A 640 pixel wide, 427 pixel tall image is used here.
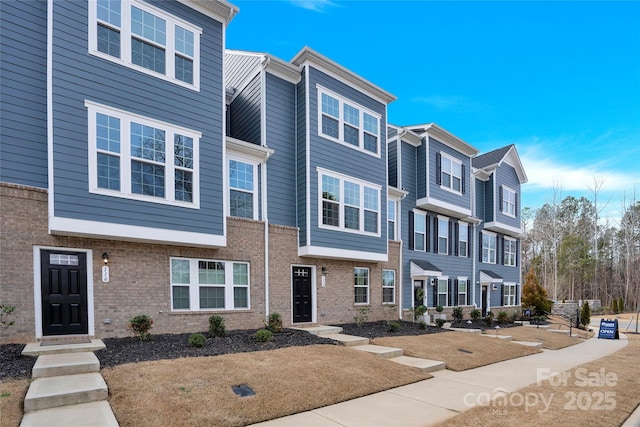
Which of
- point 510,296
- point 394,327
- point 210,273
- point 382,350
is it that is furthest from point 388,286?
point 510,296

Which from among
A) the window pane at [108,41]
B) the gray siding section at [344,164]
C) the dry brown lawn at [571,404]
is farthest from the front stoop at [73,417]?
the gray siding section at [344,164]

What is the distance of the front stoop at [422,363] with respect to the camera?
28.1ft

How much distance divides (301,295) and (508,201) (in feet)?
59.6

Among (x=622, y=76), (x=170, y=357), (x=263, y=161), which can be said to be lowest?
(x=170, y=357)

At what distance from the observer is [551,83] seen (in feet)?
68.9

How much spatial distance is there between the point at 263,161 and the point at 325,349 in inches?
245

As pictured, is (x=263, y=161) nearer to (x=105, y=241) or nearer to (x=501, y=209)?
(x=105, y=241)

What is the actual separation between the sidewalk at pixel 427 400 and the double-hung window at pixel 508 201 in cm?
1543

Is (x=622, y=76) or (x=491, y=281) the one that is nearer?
(x=622, y=76)

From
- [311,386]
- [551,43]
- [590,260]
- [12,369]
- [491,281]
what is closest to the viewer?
[12,369]

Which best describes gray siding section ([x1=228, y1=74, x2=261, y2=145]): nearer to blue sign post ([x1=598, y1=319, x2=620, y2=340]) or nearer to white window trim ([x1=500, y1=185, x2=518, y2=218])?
white window trim ([x1=500, y1=185, x2=518, y2=218])

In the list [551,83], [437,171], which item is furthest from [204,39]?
[551,83]

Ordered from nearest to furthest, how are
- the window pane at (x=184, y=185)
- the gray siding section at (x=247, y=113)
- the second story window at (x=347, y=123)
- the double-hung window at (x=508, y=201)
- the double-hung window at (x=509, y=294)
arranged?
the window pane at (x=184, y=185) < the gray siding section at (x=247, y=113) < the second story window at (x=347, y=123) < the double-hung window at (x=508, y=201) < the double-hung window at (x=509, y=294)

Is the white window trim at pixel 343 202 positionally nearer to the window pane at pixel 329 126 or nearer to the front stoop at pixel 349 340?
the window pane at pixel 329 126
